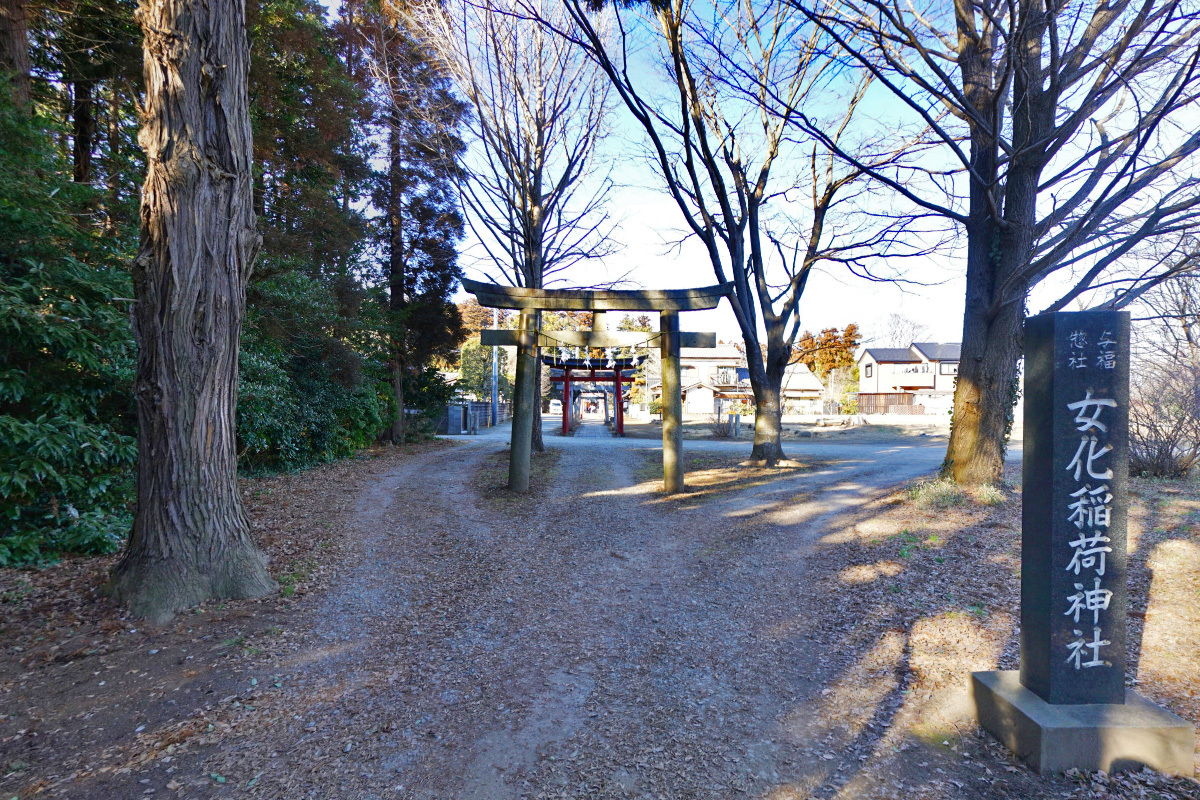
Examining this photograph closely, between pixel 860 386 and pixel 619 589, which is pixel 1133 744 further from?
pixel 860 386

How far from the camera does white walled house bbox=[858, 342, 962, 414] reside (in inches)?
1801

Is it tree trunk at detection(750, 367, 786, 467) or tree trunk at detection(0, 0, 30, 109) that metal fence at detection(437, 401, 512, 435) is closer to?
tree trunk at detection(750, 367, 786, 467)

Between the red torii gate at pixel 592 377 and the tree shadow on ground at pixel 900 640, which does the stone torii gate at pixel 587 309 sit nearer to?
the tree shadow on ground at pixel 900 640

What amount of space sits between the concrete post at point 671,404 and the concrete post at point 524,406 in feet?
7.01

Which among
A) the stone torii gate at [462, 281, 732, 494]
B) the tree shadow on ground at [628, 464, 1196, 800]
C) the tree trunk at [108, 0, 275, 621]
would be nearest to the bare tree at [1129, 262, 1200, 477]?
the tree shadow on ground at [628, 464, 1196, 800]

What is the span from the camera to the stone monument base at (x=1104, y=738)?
2592 mm

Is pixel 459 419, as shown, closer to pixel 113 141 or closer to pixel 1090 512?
pixel 113 141

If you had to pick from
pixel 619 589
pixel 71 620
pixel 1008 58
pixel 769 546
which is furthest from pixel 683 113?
pixel 71 620

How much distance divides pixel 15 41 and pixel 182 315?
601 centimetres

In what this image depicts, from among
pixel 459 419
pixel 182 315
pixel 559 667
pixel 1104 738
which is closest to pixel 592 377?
pixel 459 419

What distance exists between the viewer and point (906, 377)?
50.0 meters

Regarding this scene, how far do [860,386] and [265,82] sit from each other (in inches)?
2059

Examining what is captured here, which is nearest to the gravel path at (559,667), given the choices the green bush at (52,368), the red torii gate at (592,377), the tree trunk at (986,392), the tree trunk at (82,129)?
the tree trunk at (986,392)

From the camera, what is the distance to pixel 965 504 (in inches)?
286
